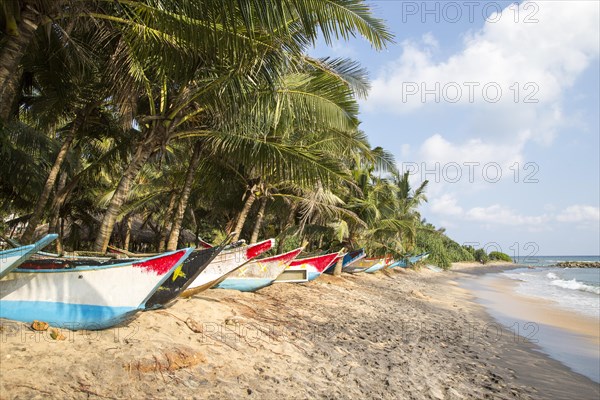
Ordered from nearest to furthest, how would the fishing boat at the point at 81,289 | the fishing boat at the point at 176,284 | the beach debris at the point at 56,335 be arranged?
1. the beach debris at the point at 56,335
2. the fishing boat at the point at 81,289
3. the fishing boat at the point at 176,284

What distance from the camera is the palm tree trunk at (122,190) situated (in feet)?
19.7

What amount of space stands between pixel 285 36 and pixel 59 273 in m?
4.16

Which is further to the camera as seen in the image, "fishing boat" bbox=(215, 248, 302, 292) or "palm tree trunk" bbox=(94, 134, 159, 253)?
"fishing boat" bbox=(215, 248, 302, 292)

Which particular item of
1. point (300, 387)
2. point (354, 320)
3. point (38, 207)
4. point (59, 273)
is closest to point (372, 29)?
point (300, 387)

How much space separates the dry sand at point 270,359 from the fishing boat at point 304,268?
96.6 inches

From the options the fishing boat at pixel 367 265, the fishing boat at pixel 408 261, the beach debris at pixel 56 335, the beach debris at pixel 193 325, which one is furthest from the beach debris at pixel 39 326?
the fishing boat at pixel 408 261

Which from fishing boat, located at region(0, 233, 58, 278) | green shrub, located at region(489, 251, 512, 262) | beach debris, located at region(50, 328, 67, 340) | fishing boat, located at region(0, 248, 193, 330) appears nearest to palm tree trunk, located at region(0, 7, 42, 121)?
fishing boat, located at region(0, 233, 58, 278)

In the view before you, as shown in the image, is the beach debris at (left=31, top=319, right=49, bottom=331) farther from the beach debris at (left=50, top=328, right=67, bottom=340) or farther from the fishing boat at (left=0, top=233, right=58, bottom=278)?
the fishing boat at (left=0, top=233, right=58, bottom=278)

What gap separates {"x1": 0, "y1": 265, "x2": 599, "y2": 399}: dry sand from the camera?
11.4 ft

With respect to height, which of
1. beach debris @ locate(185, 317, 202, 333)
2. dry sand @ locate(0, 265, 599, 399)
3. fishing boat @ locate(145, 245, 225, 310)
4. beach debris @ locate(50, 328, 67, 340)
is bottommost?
dry sand @ locate(0, 265, 599, 399)

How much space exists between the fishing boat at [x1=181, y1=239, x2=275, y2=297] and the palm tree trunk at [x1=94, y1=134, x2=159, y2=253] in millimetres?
1619

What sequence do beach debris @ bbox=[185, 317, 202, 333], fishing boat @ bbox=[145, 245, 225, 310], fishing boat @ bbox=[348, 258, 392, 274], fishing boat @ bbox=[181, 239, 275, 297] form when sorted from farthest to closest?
fishing boat @ bbox=[348, 258, 392, 274], fishing boat @ bbox=[181, 239, 275, 297], fishing boat @ bbox=[145, 245, 225, 310], beach debris @ bbox=[185, 317, 202, 333]

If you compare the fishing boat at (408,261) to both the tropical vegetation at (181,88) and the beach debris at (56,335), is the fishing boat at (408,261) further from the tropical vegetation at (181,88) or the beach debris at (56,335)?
the beach debris at (56,335)

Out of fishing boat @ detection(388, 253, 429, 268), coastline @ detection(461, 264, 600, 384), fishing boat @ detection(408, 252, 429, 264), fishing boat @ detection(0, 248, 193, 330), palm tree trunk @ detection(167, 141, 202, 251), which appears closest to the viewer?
fishing boat @ detection(0, 248, 193, 330)
